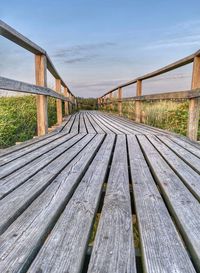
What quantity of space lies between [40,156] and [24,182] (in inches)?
23.3

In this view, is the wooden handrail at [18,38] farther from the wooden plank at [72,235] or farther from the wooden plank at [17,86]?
the wooden plank at [72,235]

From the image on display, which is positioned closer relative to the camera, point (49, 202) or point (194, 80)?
point (49, 202)

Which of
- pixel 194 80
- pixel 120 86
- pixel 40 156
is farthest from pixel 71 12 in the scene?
pixel 40 156

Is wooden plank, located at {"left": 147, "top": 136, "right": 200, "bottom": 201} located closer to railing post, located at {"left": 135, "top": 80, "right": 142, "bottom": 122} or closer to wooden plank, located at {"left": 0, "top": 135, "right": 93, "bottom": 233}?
wooden plank, located at {"left": 0, "top": 135, "right": 93, "bottom": 233}

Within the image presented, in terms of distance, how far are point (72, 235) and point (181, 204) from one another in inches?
19.8

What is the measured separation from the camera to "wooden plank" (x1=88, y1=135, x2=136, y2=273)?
607 millimetres

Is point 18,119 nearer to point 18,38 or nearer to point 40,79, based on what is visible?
point 40,79

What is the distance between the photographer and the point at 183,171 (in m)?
1.42

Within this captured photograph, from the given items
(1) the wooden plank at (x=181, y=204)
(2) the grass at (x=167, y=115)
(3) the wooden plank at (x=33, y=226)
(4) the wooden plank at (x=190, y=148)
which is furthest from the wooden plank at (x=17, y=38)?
(2) the grass at (x=167, y=115)

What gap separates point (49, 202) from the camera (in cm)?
99

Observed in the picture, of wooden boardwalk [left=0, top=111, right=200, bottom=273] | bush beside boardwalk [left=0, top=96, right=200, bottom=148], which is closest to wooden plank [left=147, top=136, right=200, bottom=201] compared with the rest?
wooden boardwalk [left=0, top=111, right=200, bottom=273]

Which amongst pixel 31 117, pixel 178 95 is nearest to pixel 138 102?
pixel 178 95

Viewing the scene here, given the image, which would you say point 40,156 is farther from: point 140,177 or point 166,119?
point 166,119

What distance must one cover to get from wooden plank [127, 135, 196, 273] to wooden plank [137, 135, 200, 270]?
28 mm
